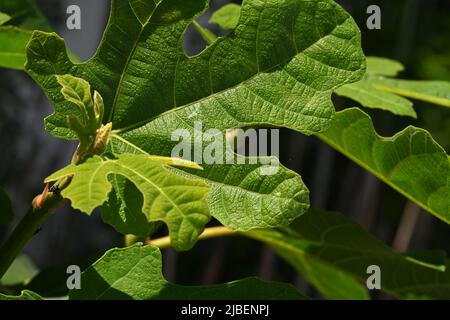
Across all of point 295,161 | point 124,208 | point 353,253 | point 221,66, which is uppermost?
point 221,66

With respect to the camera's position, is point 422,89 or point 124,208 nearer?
point 124,208

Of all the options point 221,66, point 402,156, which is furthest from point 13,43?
point 402,156

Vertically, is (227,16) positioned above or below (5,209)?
above

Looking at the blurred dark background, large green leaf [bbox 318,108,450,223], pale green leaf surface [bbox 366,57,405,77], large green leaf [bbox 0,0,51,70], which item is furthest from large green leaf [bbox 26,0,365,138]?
the blurred dark background

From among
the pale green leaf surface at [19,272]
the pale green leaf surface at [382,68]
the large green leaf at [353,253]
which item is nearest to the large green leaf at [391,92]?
the pale green leaf surface at [382,68]

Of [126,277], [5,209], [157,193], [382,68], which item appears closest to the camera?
[157,193]

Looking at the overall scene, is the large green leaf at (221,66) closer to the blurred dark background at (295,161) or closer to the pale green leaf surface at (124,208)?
the pale green leaf surface at (124,208)

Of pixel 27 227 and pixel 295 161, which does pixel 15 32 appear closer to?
pixel 27 227
